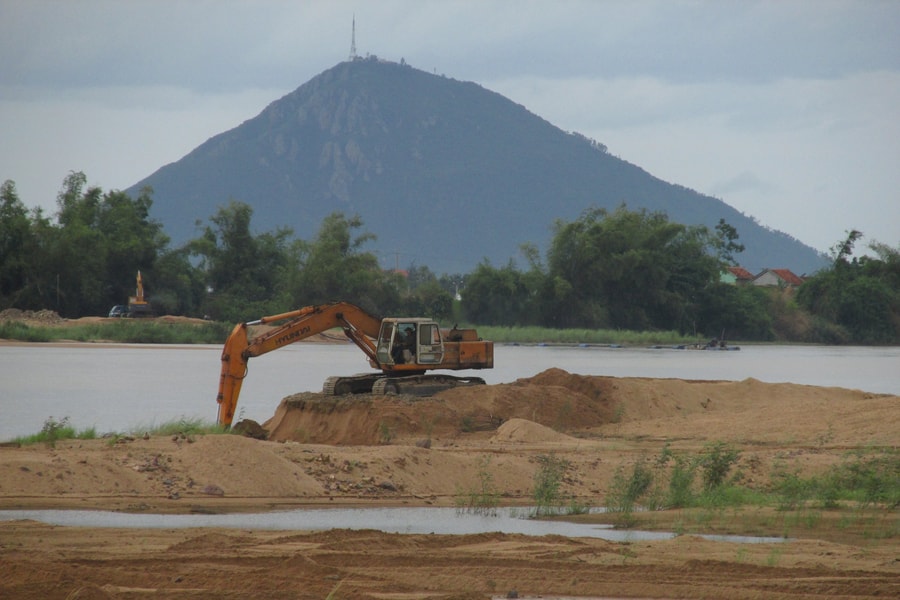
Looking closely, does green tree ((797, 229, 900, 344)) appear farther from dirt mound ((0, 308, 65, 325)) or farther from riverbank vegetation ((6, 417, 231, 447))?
riverbank vegetation ((6, 417, 231, 447))

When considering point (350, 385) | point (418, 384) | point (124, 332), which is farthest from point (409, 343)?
point (124, 332)

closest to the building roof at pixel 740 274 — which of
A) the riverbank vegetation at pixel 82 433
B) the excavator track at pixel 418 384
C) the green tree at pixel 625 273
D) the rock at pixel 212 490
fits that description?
the green tree at pixel 625 273

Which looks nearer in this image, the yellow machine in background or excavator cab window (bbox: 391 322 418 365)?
excavator cab window (bbox: 391 322 418 365)

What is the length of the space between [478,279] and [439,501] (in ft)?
238

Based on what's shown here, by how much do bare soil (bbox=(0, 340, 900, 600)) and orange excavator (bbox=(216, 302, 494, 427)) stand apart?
2.13 ft

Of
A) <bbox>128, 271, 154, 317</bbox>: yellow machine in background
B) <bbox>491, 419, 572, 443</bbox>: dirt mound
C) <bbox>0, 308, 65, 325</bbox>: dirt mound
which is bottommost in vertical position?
<bbox>491, 419, 572, 443</bbox>: dirt mound

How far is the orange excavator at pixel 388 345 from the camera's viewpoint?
24562 millimetres

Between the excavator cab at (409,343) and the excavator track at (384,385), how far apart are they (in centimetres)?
51

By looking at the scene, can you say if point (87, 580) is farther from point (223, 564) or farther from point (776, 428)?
point (776, 428)

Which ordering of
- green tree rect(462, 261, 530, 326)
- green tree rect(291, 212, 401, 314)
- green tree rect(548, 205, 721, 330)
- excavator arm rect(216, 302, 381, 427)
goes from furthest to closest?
green tree rect(548, 205, 721, 330) < green tree rect(462, 261, 530, 326) < green tree rect(291, 212, 401, 314) < excavator arm rect(216, 302, 381, 427)

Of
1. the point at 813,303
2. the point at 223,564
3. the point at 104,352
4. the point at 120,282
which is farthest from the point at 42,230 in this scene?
the point at 223,564

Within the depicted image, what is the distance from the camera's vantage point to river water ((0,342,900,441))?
1228 inches

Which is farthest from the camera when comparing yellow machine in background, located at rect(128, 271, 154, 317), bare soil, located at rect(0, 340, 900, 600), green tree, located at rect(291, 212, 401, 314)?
green tree, located at rect(291, 212, 401, 314)

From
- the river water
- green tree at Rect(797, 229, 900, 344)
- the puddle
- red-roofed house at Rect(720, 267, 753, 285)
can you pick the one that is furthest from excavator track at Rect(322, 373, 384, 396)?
red-roofed house at Rect(720, 267, 753, 285)
